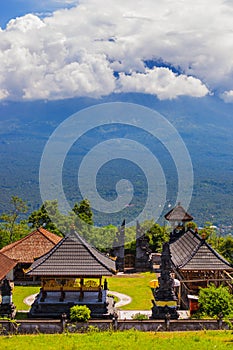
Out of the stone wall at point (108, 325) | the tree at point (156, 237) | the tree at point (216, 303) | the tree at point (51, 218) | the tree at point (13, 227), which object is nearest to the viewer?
the stone wall at point (108, 325)

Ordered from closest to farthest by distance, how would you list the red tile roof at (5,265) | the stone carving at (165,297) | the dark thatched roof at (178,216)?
1. the stone carving at (165,297)
2. the red tile roof at (5,265)
3. the dark thatched roof at (178,216)

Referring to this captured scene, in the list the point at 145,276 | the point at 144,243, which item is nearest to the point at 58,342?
the point at 145,276

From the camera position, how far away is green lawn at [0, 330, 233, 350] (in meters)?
18.0

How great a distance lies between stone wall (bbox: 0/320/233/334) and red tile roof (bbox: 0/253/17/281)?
30.3 ft

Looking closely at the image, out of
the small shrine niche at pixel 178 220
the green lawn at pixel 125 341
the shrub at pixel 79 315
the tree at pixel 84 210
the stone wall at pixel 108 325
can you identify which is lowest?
the green lawn at pixel 125 341

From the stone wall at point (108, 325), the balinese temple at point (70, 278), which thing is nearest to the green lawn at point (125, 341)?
the stone wall at point (108, 325)

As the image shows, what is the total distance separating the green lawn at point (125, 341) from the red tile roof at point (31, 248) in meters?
15.4

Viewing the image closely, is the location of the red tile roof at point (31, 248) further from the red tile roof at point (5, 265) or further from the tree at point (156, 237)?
the tree at point (156, 237)

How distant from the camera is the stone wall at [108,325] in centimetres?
2055

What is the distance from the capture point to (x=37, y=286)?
111ft

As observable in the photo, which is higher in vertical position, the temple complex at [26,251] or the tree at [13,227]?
the tree at [13,227]

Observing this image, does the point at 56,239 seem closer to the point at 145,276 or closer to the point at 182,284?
the point at 145,276

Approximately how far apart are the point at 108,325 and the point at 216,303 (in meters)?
5.70

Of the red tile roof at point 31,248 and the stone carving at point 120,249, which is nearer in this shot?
the red tile roof at point 31,248
